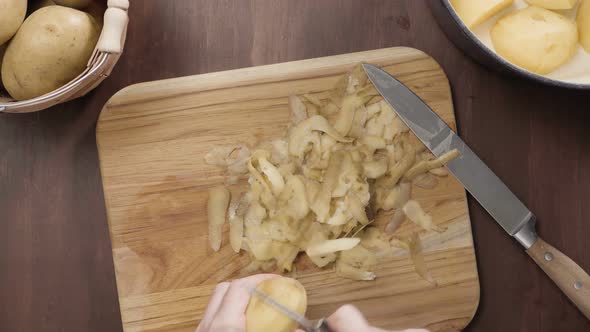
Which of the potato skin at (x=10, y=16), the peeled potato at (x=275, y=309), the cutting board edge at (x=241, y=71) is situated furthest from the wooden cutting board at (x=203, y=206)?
the potato skin at (x=10, y=16)

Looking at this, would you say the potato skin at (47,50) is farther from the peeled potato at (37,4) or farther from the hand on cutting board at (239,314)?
the hand on cutting board at (239,314)

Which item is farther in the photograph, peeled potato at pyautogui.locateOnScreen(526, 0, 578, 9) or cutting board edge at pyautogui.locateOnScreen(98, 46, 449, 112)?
cutting board edge at pyautogui.locateOnScreen(98, 46, 449, 112)

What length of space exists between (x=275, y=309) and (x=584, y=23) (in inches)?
28.8

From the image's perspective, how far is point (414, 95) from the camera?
1081 millimetres

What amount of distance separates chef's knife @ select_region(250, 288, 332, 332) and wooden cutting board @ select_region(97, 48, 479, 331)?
124mm

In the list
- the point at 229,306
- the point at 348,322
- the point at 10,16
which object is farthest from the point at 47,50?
the point at 348,322

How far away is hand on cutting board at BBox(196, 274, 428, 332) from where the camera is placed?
0.92 meters

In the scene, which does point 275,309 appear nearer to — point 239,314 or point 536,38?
A: point 239,314

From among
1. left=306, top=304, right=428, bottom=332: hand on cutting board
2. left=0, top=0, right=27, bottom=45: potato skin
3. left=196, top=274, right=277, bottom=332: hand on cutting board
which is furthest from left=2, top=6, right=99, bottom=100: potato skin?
left=306, top=304, right=428, bottom=332: hand on cutting board

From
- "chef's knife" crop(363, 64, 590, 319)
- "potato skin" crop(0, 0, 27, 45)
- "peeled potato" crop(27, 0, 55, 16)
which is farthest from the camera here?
"chef's knife" crop(363, 64, 590, 319)

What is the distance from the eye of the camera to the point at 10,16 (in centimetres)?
89

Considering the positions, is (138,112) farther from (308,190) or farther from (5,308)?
(5,308)

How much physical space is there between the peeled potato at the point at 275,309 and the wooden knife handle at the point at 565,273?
0.49 meters

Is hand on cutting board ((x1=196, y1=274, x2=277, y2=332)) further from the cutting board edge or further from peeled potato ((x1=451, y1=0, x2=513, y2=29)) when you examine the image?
peeled potato ((x1=451, y1=0, x2=513, y2=29))
